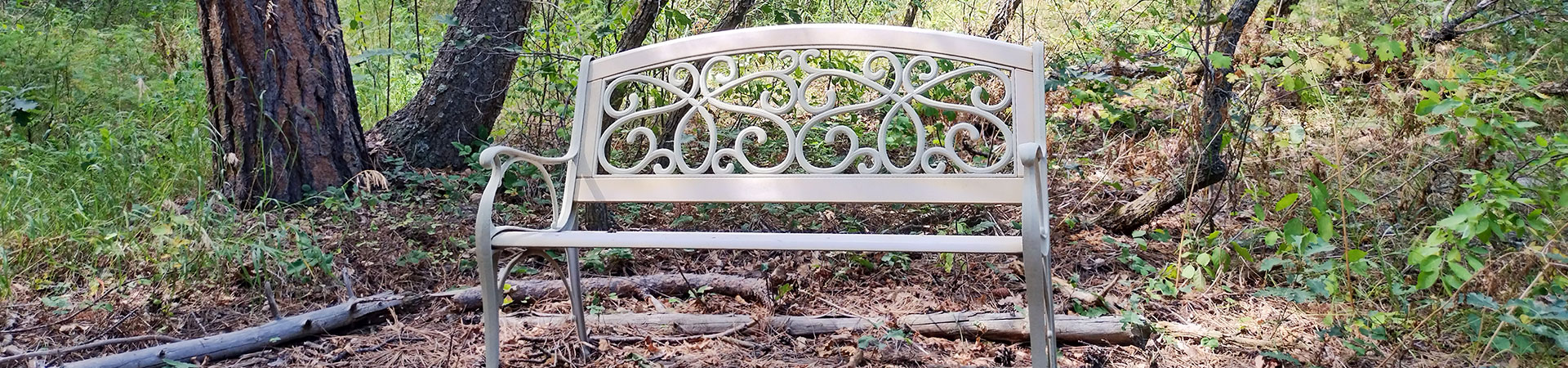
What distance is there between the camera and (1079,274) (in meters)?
3.14

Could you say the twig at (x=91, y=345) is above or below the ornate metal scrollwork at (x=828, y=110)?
below

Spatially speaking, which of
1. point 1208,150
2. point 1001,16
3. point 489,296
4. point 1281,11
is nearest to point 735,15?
point 1001,16

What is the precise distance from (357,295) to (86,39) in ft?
11.4

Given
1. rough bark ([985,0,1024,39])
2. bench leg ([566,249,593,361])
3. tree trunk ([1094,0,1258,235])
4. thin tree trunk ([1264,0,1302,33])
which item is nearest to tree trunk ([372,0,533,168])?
bench leg ([566,249,593,361])

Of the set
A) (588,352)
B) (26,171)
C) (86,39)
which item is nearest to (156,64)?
(86,39)

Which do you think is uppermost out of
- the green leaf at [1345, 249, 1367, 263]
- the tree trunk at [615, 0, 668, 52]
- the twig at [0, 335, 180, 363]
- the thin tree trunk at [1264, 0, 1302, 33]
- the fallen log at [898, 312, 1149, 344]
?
the tree trunk at [615, 0, 668, 52]

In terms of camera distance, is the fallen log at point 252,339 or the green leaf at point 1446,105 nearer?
the green leaf at point 1446,105

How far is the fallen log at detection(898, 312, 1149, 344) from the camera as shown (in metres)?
2.48

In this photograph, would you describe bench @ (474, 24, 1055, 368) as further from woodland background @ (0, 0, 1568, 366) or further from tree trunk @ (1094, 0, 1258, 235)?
tree trunk @ (1094, 0, 1258, 235)

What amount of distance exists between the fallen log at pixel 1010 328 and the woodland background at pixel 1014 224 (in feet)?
0.12

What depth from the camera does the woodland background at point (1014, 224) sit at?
7.70 ft

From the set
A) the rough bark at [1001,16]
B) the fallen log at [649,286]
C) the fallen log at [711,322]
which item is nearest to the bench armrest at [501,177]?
the fallen log at [711,322]

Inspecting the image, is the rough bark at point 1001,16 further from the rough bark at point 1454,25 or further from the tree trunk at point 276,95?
the tree trunk at point 276,95

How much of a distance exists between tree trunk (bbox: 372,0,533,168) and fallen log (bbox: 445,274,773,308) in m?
1.41
